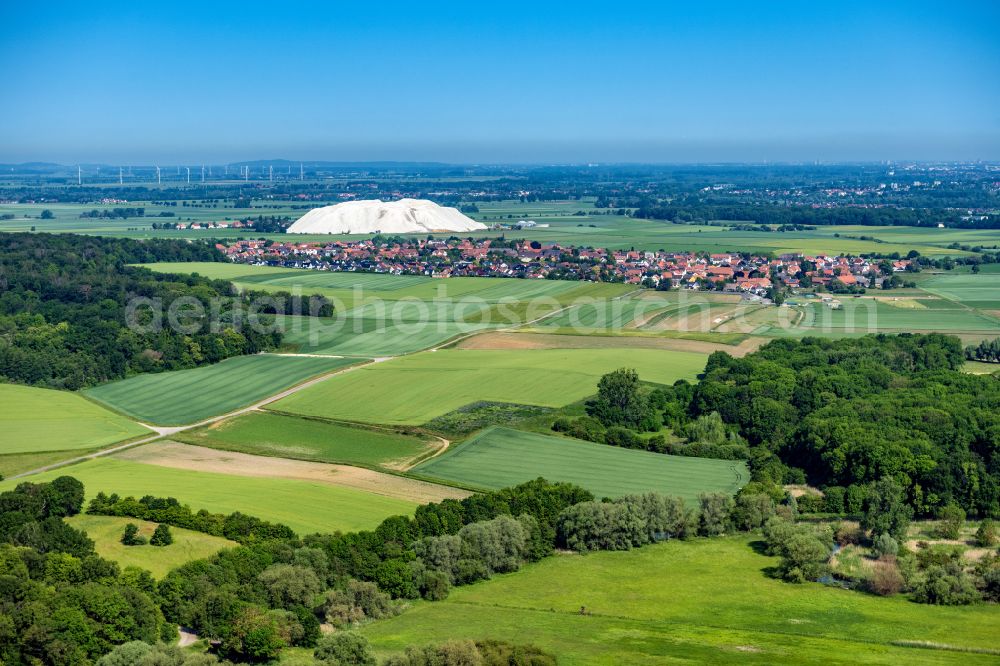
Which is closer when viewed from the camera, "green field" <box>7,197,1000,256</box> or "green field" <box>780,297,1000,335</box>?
"green field" <box>780,297,1000,335</box>

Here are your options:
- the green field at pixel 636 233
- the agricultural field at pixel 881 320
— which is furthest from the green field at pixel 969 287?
the green field at pixel 636 233

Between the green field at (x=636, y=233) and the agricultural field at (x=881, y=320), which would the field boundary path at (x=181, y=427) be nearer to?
the agricultural field at (x=881, y=320)

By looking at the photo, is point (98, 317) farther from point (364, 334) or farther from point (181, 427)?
point (181, 427)

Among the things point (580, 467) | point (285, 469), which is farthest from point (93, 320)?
point (580, 467)

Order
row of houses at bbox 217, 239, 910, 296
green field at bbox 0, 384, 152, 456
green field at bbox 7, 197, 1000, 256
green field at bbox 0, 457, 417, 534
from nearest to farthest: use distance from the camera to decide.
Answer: green field at bbox 0, 457, 417, 534, green field at bbox 0, 384, 152, 456, row of houses at bbox 217, 239, 910, 296, green field at bbox 7, 197, 1000, 256

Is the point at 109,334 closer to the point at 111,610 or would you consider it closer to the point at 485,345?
the point at 485,345

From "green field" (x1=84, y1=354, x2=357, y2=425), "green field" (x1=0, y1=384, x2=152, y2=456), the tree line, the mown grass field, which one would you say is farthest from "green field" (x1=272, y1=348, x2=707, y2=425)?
the tree line

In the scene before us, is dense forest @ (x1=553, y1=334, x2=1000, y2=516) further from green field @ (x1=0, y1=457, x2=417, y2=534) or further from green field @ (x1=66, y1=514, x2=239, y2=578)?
green field @ (x1=66, y1=514, x2=239, y2=578)

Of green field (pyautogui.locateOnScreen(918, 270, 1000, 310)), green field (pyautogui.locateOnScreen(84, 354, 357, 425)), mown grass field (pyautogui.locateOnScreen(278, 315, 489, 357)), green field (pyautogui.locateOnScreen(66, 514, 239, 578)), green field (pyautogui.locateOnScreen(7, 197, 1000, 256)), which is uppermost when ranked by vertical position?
green field (pyautogui.locateOnScreen(7, 197, 1000, 256))

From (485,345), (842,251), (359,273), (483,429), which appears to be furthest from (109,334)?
(842,251)
